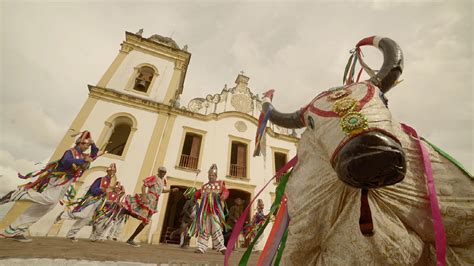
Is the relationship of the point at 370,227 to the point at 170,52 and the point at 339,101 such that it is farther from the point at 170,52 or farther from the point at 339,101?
the point at 170,52

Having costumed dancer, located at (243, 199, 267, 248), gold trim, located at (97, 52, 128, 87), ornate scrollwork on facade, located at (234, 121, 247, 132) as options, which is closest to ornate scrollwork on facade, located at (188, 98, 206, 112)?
ornate scrollwork on facade, located at (234, 121, 247, 132)

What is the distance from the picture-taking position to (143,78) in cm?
1259

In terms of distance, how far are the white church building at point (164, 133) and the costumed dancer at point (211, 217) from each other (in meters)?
4.35

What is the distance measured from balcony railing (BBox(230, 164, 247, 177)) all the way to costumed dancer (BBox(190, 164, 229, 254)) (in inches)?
241

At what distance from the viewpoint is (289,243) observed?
1.33 metres

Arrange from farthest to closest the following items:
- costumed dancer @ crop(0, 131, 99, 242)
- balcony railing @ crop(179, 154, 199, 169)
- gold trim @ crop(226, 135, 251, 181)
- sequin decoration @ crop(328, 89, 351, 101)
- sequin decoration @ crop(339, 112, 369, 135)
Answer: gold trim @ crop(226, 135, 251, 181) → balcony railing @ crop(179, 154, 199, 169) → costumed dancer @ crop(0, 131, 99, 242) → sequin decoration @ crop(328, 89, 351, 101) → sequin decoration @ crop(339, 112, 369, 135)

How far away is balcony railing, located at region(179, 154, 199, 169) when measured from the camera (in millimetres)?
10515

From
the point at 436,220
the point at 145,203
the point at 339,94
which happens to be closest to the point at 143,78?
the point at 145,203


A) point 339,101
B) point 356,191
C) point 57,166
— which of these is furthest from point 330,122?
point 57,166

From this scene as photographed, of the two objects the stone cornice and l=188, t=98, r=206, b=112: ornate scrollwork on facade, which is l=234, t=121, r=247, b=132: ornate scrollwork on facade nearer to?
the stone cornice

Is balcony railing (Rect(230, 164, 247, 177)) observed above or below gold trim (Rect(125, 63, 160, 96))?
below

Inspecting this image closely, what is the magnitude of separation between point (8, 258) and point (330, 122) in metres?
3.48

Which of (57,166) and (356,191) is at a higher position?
(57,166)

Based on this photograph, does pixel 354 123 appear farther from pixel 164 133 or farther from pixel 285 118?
pixel 164 133
